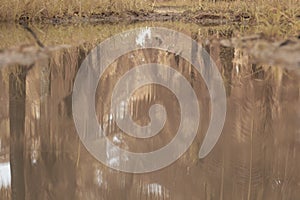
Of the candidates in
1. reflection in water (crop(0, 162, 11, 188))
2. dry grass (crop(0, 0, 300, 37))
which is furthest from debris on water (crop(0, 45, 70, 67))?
dry grass (crop(0, 0, 300, 37))

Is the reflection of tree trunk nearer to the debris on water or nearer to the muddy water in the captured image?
the muddy water

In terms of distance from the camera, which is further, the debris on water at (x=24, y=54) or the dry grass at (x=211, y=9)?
the dry grass at (x=211, y=9)

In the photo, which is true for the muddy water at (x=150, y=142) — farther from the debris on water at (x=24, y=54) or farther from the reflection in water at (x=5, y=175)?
the debris on water at (x=24, y=54)

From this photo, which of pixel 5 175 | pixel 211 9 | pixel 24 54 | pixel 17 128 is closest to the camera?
pixel 5 175

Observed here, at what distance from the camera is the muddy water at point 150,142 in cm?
205

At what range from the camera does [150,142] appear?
275cm

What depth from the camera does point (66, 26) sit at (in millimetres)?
9992

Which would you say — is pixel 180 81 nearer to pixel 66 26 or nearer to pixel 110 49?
pixel 110 49

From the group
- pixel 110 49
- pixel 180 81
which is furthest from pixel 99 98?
pixel 110 49

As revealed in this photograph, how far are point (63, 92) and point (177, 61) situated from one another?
2.35m

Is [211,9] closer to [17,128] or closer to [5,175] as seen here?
[17,128]

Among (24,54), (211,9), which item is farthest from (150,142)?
(211,9)

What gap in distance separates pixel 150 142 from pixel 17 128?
2.76 feet

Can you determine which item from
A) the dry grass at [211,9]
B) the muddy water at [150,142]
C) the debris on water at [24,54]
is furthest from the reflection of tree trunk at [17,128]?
the dry grass at [211,9]
